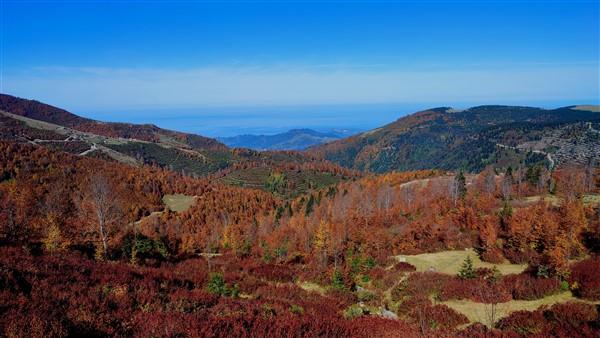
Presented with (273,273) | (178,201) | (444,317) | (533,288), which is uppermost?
(533,288)

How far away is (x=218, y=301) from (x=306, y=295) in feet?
26.0

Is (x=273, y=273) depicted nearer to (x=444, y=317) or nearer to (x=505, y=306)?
(x=444, y=317)

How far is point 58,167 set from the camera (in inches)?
5128

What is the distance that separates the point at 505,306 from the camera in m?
19.5

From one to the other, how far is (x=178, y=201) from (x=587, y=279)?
471ft

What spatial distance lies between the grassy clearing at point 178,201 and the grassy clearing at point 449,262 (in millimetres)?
115595

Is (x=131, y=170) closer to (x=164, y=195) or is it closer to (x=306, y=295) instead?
(x=164, y=195)

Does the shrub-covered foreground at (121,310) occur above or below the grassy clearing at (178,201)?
above

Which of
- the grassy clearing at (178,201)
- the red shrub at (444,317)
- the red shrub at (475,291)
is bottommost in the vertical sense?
the grassy clearing at (178,201)

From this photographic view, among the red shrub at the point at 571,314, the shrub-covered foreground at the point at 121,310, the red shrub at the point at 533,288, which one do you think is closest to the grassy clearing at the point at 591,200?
the red shrub at the point at 533,288

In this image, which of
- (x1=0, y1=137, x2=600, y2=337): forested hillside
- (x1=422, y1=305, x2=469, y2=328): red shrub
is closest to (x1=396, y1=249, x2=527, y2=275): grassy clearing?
(x1=0, y1=137, x2=600, y2=337): forested hillside

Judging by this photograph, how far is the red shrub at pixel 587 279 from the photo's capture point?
18203 millimetres

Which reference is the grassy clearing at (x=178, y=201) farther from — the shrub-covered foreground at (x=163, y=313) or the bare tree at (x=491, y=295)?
the bare tree at (x=491, y=295)

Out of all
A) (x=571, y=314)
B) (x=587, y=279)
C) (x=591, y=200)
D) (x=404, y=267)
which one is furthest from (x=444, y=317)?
(x=591, y=200)
